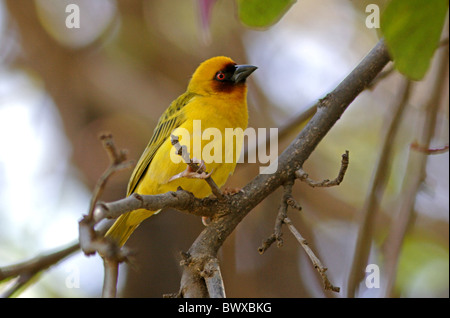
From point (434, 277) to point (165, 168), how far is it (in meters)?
2.59

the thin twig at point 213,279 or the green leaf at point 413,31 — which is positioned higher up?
the green leaf at point 413,31

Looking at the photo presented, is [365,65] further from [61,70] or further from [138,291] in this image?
[61,70]

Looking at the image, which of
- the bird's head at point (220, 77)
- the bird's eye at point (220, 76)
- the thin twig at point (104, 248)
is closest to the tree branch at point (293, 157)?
the thin twig at point (104, 248)

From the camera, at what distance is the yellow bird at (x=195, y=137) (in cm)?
351

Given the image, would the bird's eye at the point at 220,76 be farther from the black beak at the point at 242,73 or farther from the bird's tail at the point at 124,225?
the bird's tail at the point at 124,225


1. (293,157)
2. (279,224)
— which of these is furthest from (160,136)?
(279,224)

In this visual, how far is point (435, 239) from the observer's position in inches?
195

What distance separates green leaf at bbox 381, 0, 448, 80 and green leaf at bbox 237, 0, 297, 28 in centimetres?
29

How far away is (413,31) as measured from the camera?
136cm

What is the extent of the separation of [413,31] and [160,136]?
271 cm

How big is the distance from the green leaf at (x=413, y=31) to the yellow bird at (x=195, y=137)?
6.56 feet

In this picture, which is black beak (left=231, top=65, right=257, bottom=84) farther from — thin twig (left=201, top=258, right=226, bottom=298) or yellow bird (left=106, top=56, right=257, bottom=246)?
thin twig (left=201, top=258, right=226, bottom=298)

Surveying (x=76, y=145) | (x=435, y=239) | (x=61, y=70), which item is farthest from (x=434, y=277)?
(x=61, y=70)

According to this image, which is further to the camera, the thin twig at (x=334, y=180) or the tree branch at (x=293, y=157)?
the tree branch at (x=293, y=157)
